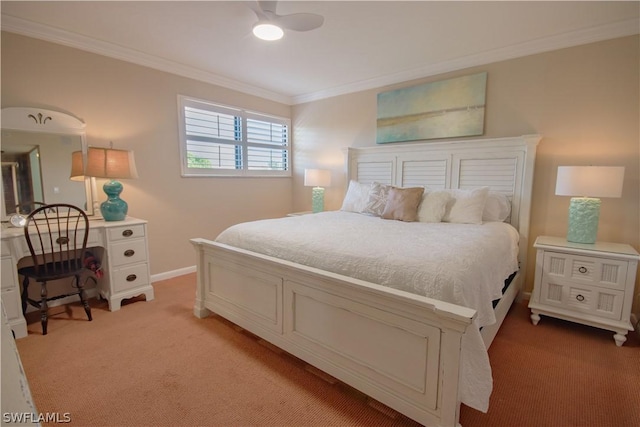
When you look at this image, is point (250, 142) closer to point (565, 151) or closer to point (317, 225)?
point (317, 225)

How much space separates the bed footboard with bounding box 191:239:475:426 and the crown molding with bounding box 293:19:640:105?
2.80m

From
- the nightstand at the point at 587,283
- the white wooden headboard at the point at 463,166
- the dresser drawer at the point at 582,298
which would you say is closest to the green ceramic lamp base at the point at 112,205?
the white wooden headboard at the point at 463,166

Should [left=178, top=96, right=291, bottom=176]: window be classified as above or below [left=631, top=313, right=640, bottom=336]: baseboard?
above

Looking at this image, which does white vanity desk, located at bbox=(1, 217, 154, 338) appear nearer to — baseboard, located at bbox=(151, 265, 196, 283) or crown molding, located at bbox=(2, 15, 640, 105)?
baseboard, located at bbox=(151, 265, 196, 283)

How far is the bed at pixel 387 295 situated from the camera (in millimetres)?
1371

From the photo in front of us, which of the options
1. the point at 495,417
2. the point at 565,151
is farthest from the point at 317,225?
the point at 565,151

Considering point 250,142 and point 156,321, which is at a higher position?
point 250,142

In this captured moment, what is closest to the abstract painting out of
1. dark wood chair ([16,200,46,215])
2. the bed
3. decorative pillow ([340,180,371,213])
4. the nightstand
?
the bed

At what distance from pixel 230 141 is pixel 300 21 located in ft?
7.42

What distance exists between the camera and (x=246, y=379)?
182 centimetres

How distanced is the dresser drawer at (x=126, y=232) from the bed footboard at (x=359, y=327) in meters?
1.03

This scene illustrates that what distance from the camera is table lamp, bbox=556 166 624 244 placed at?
222 centimetres

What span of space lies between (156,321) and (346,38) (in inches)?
116

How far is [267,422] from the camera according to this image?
4.96ft
